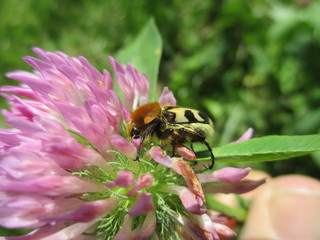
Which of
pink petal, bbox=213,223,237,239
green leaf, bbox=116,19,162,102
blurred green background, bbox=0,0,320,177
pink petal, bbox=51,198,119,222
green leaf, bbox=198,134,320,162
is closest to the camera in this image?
pink petal, bbox=51,198,119,222

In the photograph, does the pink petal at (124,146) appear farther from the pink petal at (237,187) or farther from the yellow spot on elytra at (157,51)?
the yellow spot on elytra at (157,51)

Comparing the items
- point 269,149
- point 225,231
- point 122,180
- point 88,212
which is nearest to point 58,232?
point 88,212

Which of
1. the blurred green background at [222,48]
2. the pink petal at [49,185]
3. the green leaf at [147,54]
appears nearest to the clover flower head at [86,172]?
the pink petal at [49,185]

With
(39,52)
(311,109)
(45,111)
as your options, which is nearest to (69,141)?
(45,111)

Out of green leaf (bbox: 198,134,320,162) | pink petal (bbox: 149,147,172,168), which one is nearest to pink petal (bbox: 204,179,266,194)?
green leaf (bbox: 198,134,320,162)

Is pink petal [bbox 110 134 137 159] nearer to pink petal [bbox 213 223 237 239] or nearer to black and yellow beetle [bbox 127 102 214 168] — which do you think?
black and yellow beetle [bbox 127 102 214 168]

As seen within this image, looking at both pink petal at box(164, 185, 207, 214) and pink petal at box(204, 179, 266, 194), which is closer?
pink petal at box(164, 185, 207, 214)
